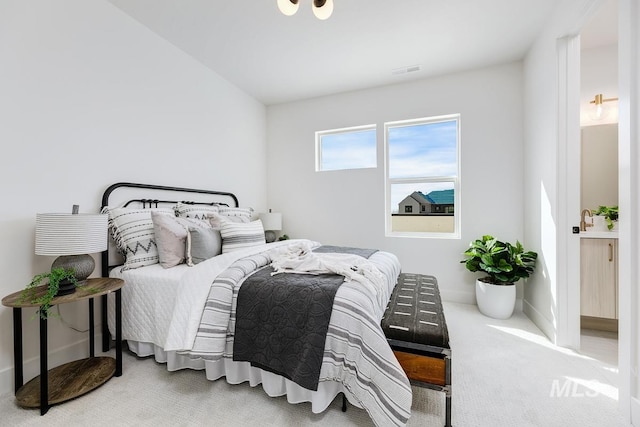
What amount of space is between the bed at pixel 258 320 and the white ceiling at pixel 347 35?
60.7 inches

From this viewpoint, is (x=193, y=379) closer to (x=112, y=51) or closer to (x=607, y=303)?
(x=112, y=51)

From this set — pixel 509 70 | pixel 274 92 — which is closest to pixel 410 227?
pixel 509 70

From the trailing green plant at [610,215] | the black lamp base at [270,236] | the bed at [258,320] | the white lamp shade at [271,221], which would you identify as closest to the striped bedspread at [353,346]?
the bed at [258,320]

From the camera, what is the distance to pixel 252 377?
1.59 metres

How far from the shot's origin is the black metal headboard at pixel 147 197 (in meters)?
2.04

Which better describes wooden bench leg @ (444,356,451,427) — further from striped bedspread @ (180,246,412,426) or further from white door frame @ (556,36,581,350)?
white door frame @ (556,36,581,350)

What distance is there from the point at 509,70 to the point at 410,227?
2.08m

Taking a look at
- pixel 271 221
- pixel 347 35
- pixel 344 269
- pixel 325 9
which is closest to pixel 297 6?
pixel 325 9

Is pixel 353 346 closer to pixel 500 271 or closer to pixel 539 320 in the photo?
pixel 500 271

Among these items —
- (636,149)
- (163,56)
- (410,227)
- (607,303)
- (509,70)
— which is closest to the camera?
(636,149)

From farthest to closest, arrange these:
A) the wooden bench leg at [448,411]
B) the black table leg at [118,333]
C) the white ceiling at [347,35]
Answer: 1. the white ceiling at [347,35]
2. the black table leg at [118,333]
3. the wooden bench leg at [448,411]

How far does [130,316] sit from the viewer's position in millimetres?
1864

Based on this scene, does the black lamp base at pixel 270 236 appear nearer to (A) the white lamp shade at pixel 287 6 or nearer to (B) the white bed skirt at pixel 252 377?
(B) the white bed skirt at pixel 252 377

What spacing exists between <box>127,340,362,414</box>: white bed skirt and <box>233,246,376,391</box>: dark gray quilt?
0.42 ft
